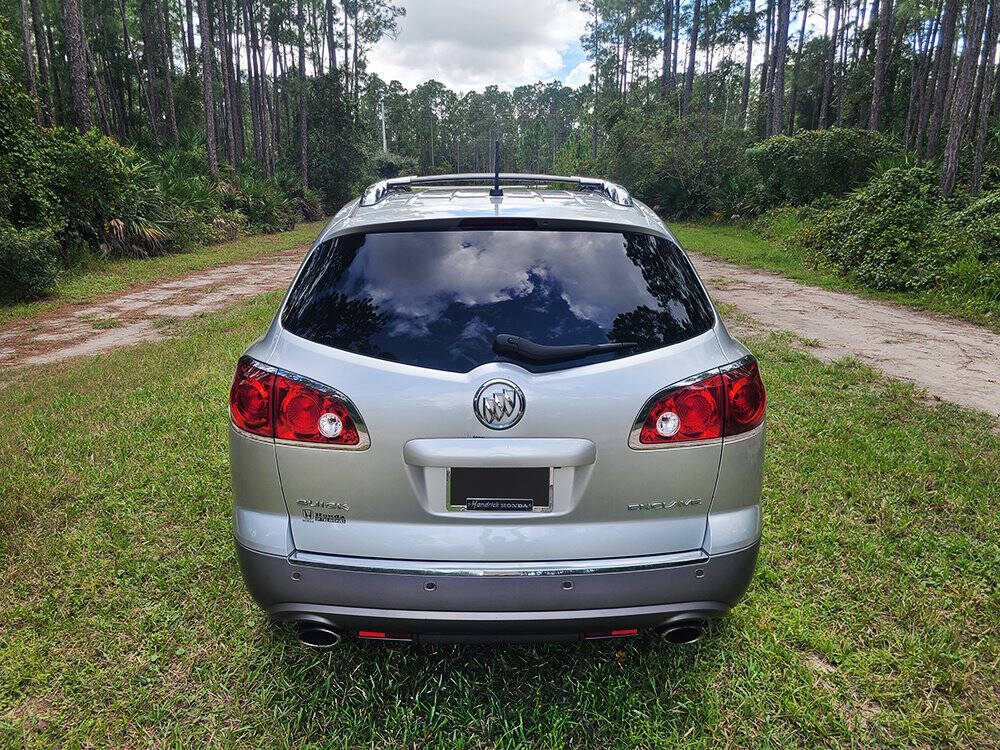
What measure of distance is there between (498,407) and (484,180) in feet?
4.60

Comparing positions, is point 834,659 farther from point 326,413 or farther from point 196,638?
point 196,638

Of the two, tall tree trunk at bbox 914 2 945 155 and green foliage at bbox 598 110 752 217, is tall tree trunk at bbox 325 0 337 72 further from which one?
tall tree trunk at bbox 914 2 945 155

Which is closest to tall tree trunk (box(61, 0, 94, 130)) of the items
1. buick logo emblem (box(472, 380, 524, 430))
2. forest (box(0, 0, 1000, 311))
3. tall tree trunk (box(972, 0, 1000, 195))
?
forest (box(0, 0, 1000, 311))

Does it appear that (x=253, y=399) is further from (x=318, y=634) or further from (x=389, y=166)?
(x=389, y=166)

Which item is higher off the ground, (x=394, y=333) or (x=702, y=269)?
(x=394, y=333)

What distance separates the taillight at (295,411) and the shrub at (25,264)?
9349mm

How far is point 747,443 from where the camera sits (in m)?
1.97

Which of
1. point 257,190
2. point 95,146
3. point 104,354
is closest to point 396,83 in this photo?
point 257,190

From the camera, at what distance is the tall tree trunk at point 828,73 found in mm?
30516

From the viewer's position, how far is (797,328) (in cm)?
800

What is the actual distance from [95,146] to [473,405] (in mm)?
13678

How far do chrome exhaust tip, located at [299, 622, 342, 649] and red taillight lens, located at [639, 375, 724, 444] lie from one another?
1.07 meters

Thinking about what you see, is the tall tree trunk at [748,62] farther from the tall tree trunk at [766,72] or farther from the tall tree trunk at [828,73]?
the tall tree trunk at [828,73]

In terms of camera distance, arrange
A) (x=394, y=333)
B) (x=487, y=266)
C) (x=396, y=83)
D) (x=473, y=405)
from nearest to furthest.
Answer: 1. (x=473, y=405)
2. (x=394, y=333)
3. (x=487, y=266)
4. (x=396, y=83)
